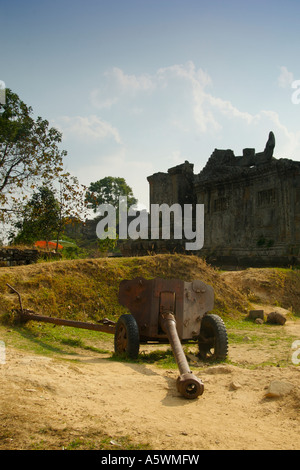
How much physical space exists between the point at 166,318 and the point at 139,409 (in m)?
2.37

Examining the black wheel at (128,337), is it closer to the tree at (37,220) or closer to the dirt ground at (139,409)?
the dirt ground at (139,409)

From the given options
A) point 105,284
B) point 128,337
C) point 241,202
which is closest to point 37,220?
point 105,284

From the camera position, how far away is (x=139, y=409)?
3.39m

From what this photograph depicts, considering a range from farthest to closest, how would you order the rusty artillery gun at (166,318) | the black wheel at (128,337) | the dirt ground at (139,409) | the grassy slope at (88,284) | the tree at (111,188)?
the tree at (111,188) → the grassy slope at (88,284) → the rusty artillery gun at (166,318) → the black wheel at (128,337) → the dirt ground at (139,409)

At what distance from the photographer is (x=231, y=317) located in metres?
10.2

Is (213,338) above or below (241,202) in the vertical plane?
below

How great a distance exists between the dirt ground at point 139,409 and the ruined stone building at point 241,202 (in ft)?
36.0

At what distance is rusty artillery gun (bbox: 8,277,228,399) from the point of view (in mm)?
5703

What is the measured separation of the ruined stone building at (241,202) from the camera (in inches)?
594

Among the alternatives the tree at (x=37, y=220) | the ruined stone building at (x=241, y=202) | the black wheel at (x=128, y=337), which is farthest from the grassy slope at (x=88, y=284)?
the tree at (x=37, y=220)

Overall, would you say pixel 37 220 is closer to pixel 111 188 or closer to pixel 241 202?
pixel 241 202

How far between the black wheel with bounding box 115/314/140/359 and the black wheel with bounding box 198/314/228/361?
3.62 ft
